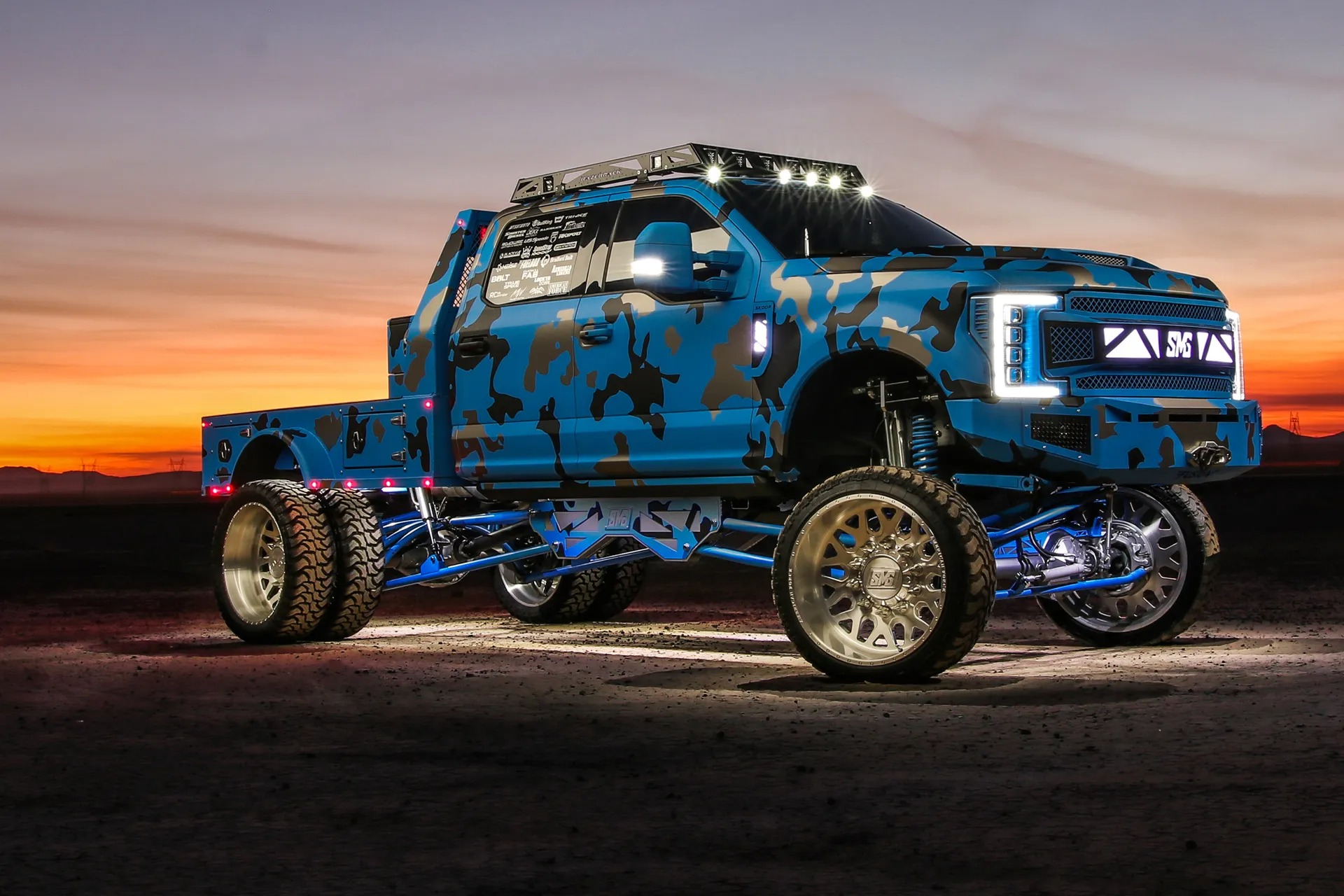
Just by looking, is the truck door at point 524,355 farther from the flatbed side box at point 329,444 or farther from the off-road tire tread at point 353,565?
the off-road tire tread at point 353,565

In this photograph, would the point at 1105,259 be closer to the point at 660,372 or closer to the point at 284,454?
the point at 660,372

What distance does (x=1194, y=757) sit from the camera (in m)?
6.57

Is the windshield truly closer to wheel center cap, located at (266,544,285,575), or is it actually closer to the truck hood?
the truck hood

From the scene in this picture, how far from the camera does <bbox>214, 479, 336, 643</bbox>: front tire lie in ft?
38.7

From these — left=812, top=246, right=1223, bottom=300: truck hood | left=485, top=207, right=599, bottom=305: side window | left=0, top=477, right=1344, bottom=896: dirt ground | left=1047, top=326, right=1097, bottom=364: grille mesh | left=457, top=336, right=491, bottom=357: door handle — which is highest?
left=485, top=207, right=599, bottom=305: side window

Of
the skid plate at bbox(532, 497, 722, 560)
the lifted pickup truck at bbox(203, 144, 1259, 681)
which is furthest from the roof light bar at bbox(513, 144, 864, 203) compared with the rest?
the skid plate at bbox(532, 497, 722, 560)

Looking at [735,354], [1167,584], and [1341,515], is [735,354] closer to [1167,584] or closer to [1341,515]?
[1167,584]

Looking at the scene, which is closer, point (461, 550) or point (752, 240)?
point (752, 240)

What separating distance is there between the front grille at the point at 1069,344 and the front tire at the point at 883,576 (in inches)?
33.5

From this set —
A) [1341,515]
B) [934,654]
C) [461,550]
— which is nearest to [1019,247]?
[934,654]

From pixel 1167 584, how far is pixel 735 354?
3.04m

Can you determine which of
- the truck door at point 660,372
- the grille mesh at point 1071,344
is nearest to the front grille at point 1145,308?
the grille mesh at point 1071,344

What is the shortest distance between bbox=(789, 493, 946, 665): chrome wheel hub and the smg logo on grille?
4.55 feet

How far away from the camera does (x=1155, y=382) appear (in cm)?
955
